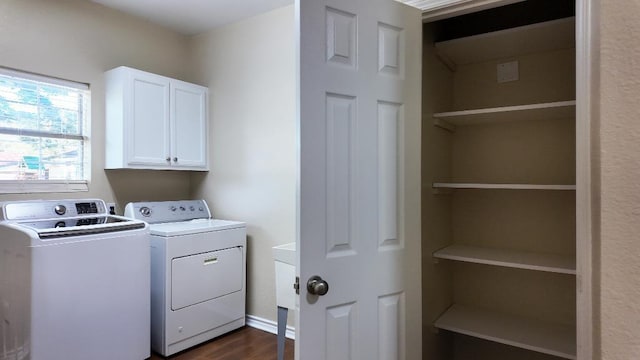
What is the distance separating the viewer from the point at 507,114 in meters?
1.99

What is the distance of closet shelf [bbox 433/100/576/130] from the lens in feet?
5.80

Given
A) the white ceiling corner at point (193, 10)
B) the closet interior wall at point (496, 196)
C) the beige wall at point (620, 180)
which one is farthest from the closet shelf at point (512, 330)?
the white ceiling corner at point (193, 10)

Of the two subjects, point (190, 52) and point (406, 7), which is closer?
point (406, 7)

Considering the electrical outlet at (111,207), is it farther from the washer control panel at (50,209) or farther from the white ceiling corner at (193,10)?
the white ceiling corner at (193,10)

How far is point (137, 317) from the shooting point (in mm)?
2406

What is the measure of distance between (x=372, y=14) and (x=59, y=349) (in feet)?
7.90

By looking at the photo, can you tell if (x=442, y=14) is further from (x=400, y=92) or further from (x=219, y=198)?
(x=219, y=198)

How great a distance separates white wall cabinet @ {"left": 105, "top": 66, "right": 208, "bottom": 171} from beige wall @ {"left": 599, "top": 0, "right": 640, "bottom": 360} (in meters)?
3.06

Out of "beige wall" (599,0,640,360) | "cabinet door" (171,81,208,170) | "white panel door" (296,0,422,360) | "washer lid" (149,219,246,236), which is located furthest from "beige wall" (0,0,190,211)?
"beige wall" (599,0,640,360)

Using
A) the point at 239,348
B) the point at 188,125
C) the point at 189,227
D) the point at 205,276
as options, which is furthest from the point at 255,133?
the point at 239,348

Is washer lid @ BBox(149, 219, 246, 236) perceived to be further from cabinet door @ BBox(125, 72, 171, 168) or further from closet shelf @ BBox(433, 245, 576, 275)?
closet shelf @ BBox(433, 245, 576, 275)

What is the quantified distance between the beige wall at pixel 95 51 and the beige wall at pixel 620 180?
3.23m

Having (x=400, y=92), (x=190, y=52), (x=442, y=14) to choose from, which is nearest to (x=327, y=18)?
(x=400, y=92)

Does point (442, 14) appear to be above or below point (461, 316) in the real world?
above
